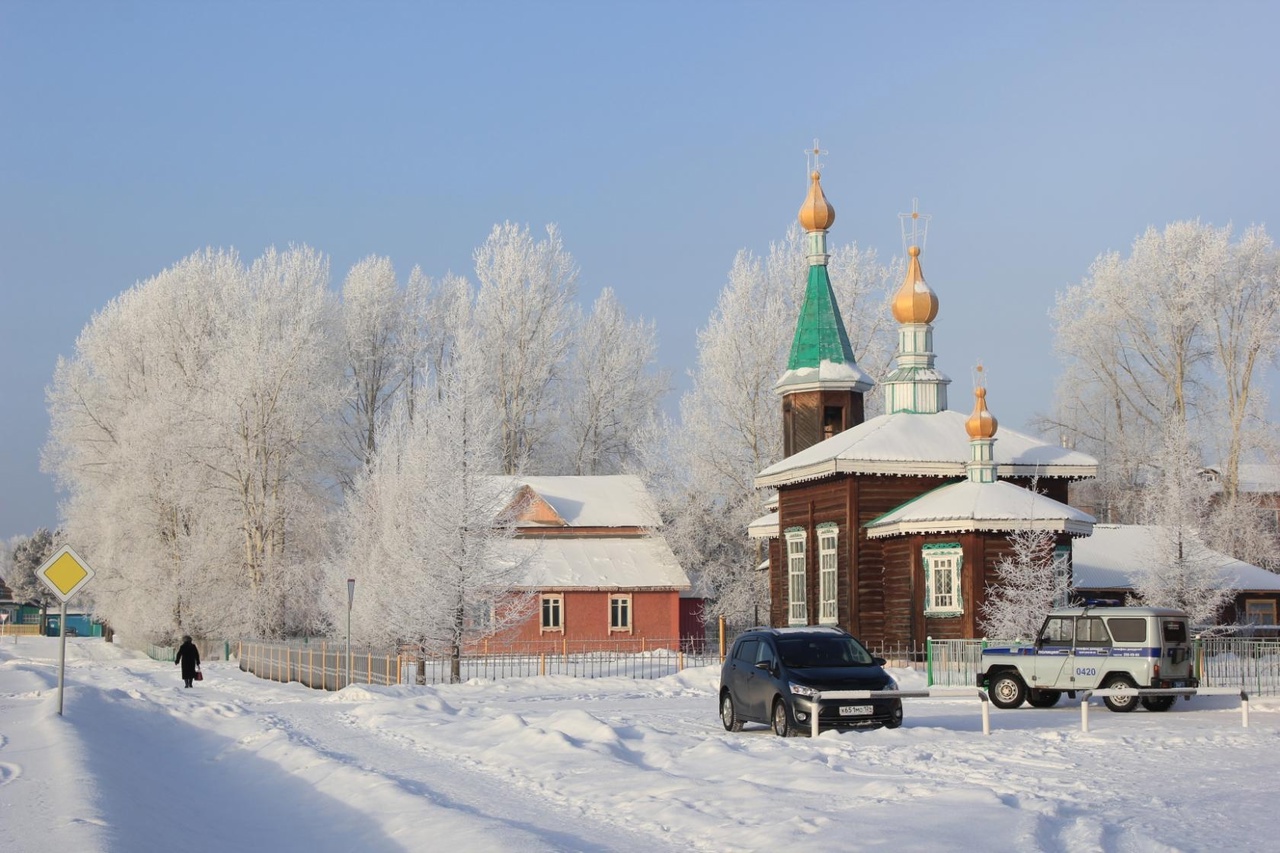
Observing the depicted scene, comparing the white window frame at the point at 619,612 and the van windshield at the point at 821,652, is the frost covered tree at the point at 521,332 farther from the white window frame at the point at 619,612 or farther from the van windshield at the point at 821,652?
the van windshield at the point at 821,652

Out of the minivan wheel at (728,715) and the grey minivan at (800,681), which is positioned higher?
the grey minivan at (800,681)

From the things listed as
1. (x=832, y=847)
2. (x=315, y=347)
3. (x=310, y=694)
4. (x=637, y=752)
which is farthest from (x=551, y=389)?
(x=832, y=847)

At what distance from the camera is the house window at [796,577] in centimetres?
4247

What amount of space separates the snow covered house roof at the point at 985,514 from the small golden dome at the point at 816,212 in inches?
669

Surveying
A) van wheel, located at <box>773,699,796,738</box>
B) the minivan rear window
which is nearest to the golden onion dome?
the minivan rear window

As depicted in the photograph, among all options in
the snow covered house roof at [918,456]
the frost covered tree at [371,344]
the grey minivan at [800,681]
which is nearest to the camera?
the grey minivan at [800,681]

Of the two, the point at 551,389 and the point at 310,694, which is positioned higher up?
the point at 551,389

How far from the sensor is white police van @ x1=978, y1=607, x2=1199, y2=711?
79.9 ft

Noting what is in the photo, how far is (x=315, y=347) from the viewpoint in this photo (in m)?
61.4

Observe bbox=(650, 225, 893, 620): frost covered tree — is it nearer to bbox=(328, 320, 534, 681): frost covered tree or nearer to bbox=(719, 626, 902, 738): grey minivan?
bbox=(328, 320, 534, 681): frost covered tree

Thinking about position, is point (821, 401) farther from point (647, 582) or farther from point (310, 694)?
point (310, 694)

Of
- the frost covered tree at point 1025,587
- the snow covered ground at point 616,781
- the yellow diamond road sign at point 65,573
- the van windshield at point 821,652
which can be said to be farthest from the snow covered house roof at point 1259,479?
the yellow diamond road sign at point 65,573

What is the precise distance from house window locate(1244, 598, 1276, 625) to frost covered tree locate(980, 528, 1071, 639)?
55.9 ft

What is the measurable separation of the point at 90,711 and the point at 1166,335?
4916 centimetres
